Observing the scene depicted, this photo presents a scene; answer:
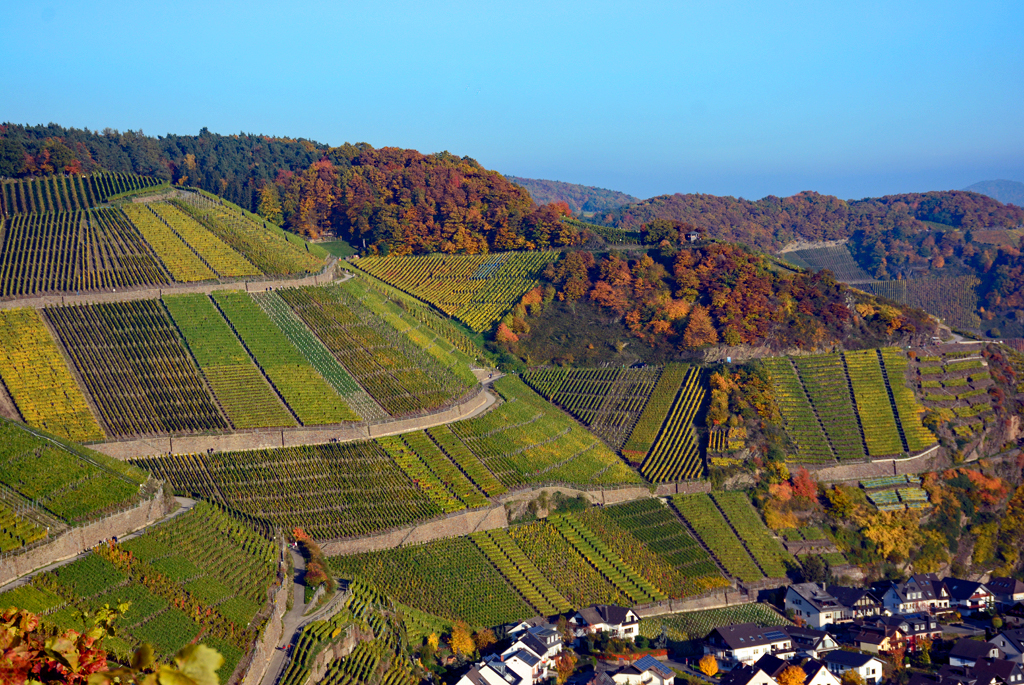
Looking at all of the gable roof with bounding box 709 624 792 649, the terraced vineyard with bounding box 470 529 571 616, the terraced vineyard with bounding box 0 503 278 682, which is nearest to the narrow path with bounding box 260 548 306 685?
the terraced vineyard with bounding box 0 503 278 682

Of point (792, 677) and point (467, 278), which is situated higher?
point (467, 278)

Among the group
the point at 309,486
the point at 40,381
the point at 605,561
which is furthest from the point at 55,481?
the point at 605,561

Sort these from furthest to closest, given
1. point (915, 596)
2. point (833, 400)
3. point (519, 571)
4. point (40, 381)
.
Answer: point (833, 400)
point (915, 596)
point (40, 381)
point (519, 571)

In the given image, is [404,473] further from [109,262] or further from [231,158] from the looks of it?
[231,158]

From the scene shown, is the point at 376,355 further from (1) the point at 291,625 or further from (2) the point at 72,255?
(1) the point at 291,625

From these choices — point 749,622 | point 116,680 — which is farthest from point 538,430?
point 116,680

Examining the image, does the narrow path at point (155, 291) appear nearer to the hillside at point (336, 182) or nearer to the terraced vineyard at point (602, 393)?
the terraced vineyard at point (602, 393)
